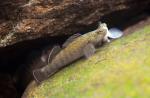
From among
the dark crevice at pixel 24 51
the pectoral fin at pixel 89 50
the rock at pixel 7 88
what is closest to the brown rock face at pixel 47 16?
the dark crevice at pixel 24 51

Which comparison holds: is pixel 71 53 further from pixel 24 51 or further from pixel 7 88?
pixel 7 88

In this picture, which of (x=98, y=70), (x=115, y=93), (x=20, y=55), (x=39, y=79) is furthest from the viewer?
(x=20, y=55)

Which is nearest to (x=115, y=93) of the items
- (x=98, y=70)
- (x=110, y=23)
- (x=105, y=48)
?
(x=98, y=70)

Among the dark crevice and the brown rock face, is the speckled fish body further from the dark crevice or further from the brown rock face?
the dark crevice

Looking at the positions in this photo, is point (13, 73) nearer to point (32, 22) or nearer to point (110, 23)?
point (32, 22)

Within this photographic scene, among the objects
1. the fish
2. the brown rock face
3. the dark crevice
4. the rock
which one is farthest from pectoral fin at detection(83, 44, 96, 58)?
the rock

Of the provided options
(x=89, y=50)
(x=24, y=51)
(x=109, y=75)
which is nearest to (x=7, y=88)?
(x=24, y=51)

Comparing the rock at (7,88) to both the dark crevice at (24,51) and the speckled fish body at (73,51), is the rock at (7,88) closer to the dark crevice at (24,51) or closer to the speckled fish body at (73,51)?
the dark crevice at (24,51)
